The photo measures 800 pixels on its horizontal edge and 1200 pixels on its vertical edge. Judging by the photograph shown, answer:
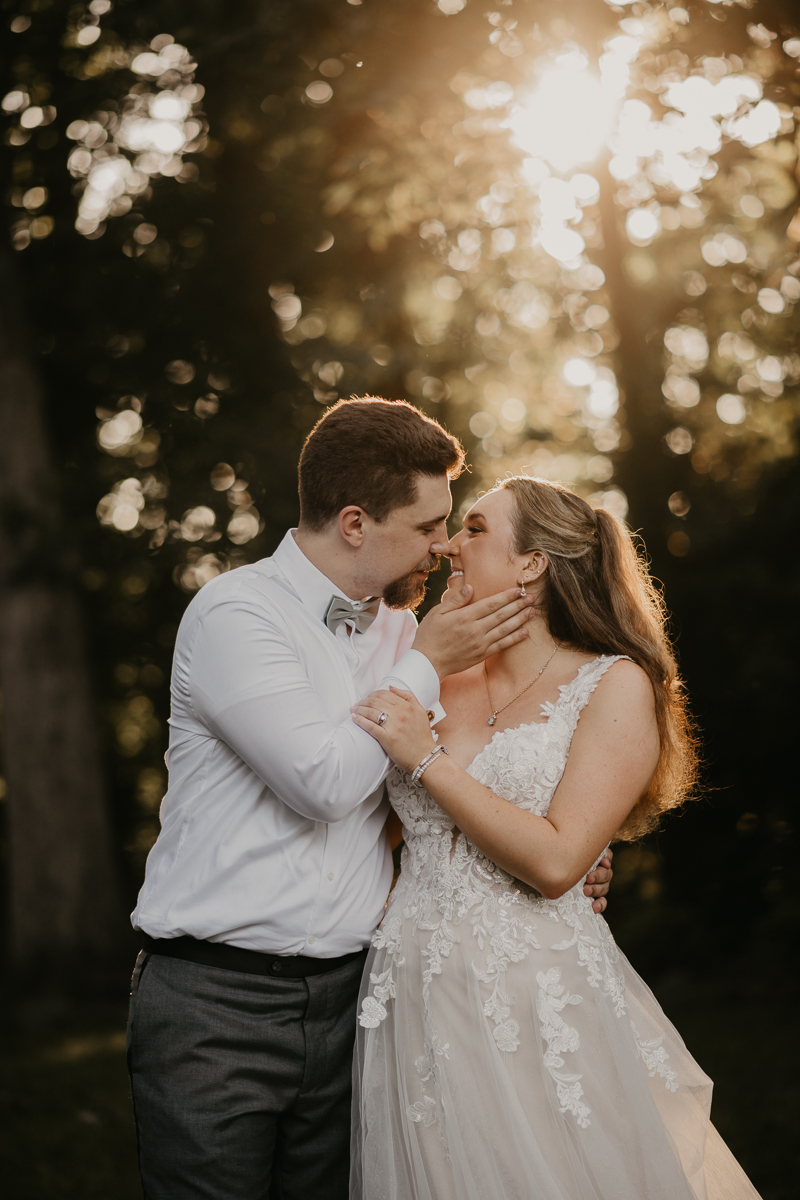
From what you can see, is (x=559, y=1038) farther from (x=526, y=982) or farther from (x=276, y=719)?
(x=276, y=719)

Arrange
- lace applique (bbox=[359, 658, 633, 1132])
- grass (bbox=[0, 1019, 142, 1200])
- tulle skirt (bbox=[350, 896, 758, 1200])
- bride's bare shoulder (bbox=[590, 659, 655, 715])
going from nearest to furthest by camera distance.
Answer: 1. tulle skirt (bbox=[350, 896, 758, 1200])
2. lace applique (bbox=[359, 658, 633, 1132])
3. bride's bare shoulder (bbox=[590, 659, 655, 715])
4. grass (bbox=[0, 1019, 142, 1200])

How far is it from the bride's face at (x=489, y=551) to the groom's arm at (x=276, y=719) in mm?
676

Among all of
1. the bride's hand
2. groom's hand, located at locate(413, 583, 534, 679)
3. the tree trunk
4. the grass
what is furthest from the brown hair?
the tree trunk

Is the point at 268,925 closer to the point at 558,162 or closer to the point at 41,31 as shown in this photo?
the point at 558,162

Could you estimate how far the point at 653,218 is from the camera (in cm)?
686

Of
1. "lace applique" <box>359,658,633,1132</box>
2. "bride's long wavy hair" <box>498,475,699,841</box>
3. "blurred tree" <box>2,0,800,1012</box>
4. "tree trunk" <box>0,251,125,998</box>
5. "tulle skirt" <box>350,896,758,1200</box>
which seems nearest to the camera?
"tulle skirt" <box>350,896,758,1200</box>

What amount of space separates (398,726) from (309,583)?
561 millimetres

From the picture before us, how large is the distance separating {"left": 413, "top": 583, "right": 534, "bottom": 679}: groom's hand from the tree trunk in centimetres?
661

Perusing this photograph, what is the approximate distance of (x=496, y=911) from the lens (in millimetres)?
2648

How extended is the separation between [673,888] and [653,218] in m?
4.72

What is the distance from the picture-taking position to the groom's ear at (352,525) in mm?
2857

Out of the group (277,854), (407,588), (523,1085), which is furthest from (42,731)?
(523,1085)

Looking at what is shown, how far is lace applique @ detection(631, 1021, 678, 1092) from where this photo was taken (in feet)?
8.52

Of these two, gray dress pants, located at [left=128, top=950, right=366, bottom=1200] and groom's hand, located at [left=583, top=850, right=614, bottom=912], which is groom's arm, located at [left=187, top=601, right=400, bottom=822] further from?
groom's hand, located at [left=583, top=850, right=614, bottom=912]
